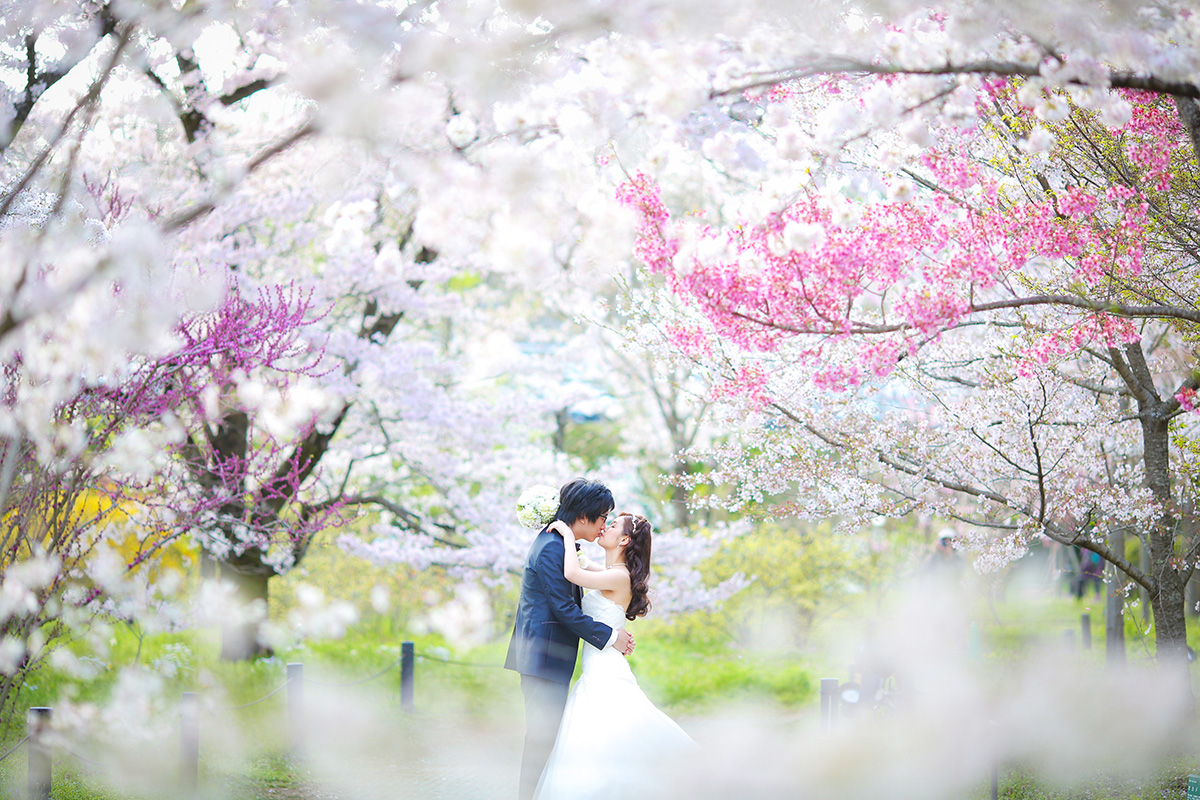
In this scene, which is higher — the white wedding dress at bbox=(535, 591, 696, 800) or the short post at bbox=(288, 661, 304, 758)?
the white wedding dress at bbox=(535, 591, 696, 800)

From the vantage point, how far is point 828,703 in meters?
6.14

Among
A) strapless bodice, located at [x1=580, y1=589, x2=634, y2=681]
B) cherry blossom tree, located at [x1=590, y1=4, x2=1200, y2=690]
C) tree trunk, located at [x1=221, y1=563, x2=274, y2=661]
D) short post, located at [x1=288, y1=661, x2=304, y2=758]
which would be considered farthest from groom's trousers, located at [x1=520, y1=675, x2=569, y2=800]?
tree trunk, located at [x1=221, y1=563, x2=274, y2=661]

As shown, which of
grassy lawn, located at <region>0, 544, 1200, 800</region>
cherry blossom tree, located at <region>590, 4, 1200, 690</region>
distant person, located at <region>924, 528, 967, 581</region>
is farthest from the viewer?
distant person, located at <region>924, 528, 967, 581</region>

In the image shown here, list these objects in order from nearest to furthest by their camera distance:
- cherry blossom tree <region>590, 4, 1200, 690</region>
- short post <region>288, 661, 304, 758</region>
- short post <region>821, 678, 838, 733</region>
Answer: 1. cherry blossom tree <region>590, 4, 1200, 690</region>
2. short post <region>821, 678, 838, 733</region>
3. short post <region>288, 661, 304, 758</region>

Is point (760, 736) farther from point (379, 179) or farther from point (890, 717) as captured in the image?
point (379, 179)

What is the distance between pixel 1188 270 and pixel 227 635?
8.04 meters

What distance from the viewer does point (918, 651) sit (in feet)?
30.5

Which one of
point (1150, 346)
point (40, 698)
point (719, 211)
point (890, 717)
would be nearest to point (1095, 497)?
point (1150, 346)

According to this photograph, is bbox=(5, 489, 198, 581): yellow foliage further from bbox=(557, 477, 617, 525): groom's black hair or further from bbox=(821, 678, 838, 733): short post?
bbox=(821, 678, 838, 733): short post

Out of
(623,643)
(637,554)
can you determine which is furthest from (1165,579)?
(623,643)

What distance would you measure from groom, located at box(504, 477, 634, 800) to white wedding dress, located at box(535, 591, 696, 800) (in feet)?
0.23

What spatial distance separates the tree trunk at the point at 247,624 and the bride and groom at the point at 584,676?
16.2ft

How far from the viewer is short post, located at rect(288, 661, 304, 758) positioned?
6848mm

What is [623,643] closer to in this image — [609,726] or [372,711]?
[609,726]
